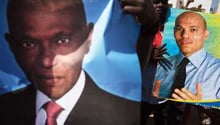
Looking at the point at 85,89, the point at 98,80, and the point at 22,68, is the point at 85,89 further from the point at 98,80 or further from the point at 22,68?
the point at 22,68

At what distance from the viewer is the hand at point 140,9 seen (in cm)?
117

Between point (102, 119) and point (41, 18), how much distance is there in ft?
1.12

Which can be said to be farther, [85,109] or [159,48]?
[159,48]

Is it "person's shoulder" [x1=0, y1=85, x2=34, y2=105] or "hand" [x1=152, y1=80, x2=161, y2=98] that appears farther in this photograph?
"hand" [x1=152, y1=80, x2=161, y2=98]

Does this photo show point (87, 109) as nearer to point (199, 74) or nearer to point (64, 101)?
point (64, 101)

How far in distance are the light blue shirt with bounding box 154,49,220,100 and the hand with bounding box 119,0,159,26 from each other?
19.1 inches

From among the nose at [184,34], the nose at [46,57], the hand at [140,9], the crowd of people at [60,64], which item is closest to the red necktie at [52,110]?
the crowd of people at [60,64]

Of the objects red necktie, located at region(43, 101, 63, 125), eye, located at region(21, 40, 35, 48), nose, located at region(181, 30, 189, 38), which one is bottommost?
nose, located at region(181, 30, 189, 38)

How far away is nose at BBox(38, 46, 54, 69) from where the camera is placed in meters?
1.20

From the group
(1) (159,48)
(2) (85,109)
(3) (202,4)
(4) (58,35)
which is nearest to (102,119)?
(2) (85,109)

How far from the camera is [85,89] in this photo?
1217mm

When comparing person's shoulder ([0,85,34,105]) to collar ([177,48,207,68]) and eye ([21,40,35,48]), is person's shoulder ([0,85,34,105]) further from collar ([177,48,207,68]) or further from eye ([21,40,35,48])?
collar ([177,48,207,68])

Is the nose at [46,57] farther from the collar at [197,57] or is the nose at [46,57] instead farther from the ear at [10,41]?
the collar at [197,57]

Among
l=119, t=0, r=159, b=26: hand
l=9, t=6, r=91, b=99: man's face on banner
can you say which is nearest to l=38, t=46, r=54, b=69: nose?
l=9, t=6, r=91, b=99: man's face on banner
